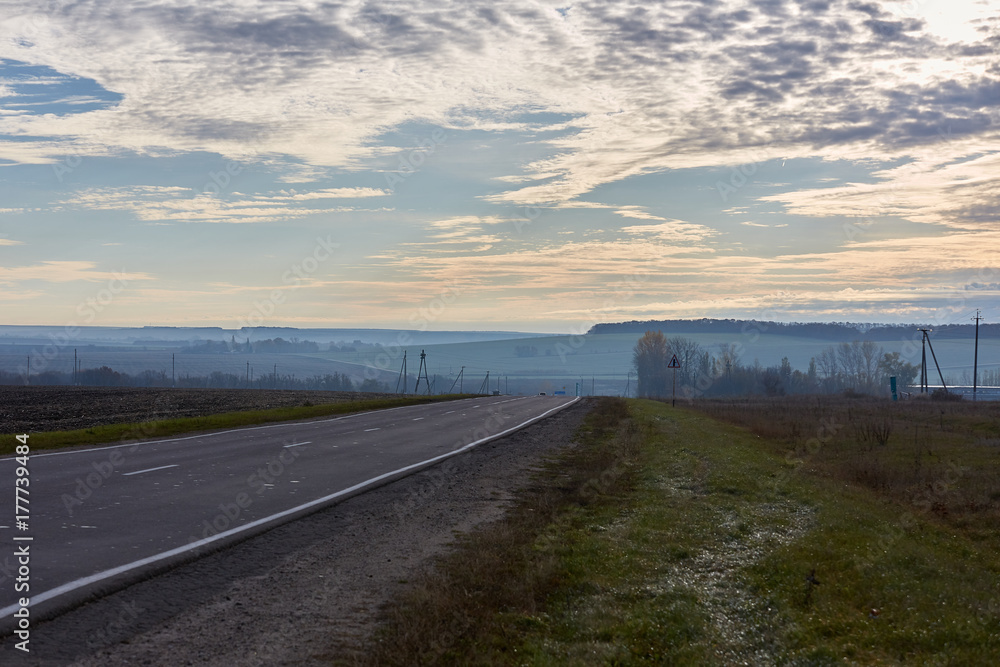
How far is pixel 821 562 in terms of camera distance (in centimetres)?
904

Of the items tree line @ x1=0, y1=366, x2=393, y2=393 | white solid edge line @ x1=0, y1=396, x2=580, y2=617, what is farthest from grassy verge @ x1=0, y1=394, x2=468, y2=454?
tree line @ x1=0, y1=366, x2=393, y2=393

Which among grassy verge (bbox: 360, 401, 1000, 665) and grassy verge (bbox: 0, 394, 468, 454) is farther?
grassy verge (bbox: 0, 394, 468, 454)

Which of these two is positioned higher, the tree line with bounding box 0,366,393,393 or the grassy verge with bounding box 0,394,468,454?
the grassy verge with bounding box 0,394,468,454

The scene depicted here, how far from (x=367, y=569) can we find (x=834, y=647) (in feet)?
14.9

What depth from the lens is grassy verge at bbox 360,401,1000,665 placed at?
612cm

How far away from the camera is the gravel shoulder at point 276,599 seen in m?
5.68

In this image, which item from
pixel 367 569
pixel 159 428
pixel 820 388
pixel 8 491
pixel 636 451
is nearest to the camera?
pixel 367 569

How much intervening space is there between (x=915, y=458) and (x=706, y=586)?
61.9 ft

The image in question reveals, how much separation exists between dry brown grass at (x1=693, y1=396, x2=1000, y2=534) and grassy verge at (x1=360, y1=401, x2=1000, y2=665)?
181 centimetres

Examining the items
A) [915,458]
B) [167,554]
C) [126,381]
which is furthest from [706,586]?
[126,381]

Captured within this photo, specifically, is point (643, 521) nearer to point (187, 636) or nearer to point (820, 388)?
point (187, 636)

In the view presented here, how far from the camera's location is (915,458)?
78.0 ft

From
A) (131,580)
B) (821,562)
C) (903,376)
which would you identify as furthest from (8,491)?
(903,376)

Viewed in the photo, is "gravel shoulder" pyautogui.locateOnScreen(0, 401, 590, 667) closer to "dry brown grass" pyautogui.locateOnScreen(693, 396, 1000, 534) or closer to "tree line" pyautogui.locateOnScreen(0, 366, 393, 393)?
"dry brown grass" pyautogui.locateOnScreen(693, 396, 1000, 534)
